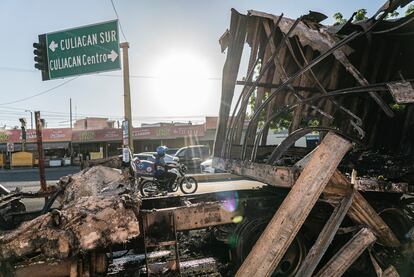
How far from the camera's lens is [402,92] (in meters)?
3.25

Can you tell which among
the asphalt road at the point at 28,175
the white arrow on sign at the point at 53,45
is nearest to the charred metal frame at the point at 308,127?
the white arrow on sign at the point at 53,45

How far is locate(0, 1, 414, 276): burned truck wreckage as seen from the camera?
2.85 m

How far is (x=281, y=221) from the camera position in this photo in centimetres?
307

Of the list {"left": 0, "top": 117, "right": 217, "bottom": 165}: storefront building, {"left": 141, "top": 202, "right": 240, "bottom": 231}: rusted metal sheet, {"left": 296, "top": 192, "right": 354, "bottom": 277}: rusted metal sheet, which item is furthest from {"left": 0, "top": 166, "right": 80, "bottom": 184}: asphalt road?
{"left": 296, "top": 192, "right": 354, "bottom": 277}: rusted metal sheet

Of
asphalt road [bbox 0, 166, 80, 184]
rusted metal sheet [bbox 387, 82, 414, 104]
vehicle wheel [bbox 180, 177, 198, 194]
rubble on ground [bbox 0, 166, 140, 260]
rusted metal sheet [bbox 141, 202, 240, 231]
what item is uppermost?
rusted metal sheet [bbox 387, 82, 414, 104]

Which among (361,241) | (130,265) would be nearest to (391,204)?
(361,241)

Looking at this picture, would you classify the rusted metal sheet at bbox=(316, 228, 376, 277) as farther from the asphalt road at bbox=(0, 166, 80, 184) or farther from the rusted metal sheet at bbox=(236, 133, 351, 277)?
the asphalt road at bbox=(0, 166, 80, 184)

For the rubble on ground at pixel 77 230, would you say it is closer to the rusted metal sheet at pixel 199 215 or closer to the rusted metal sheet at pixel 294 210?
the rusted metal sheet at pixel 199 215

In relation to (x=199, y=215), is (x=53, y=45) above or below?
above

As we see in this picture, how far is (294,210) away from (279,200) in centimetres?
152

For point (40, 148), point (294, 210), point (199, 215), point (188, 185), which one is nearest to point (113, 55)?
point (40, 148)

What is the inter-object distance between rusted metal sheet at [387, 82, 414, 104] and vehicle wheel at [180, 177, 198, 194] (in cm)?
1058

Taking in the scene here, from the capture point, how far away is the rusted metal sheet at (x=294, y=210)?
2.97 meters

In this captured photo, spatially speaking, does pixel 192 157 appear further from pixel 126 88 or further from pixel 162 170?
pixel 126 88
